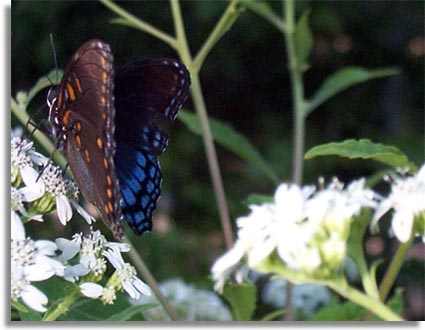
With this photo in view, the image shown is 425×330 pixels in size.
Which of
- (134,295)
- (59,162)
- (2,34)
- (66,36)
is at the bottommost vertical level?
(134,295)

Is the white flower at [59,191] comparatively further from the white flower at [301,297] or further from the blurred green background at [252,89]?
the blurred green background at [252,89]

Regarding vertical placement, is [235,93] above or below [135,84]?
above

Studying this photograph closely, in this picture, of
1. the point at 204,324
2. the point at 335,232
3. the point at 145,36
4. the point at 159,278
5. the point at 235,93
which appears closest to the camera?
the point at 335,232

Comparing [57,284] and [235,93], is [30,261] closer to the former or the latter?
[57,284]

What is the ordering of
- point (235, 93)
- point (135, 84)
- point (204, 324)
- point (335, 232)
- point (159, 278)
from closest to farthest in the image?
point (335, 232) < point (135, 84) < point (204, 324) < point (159, 278) < point (235, 93)

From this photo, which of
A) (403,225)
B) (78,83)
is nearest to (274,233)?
(403,225)

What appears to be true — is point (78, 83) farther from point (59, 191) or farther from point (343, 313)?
point (343, 313)

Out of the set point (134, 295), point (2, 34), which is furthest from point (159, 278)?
point (134, 295)

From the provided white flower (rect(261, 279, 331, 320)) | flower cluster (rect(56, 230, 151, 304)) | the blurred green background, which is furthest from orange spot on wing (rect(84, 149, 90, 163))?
the blurred green background
